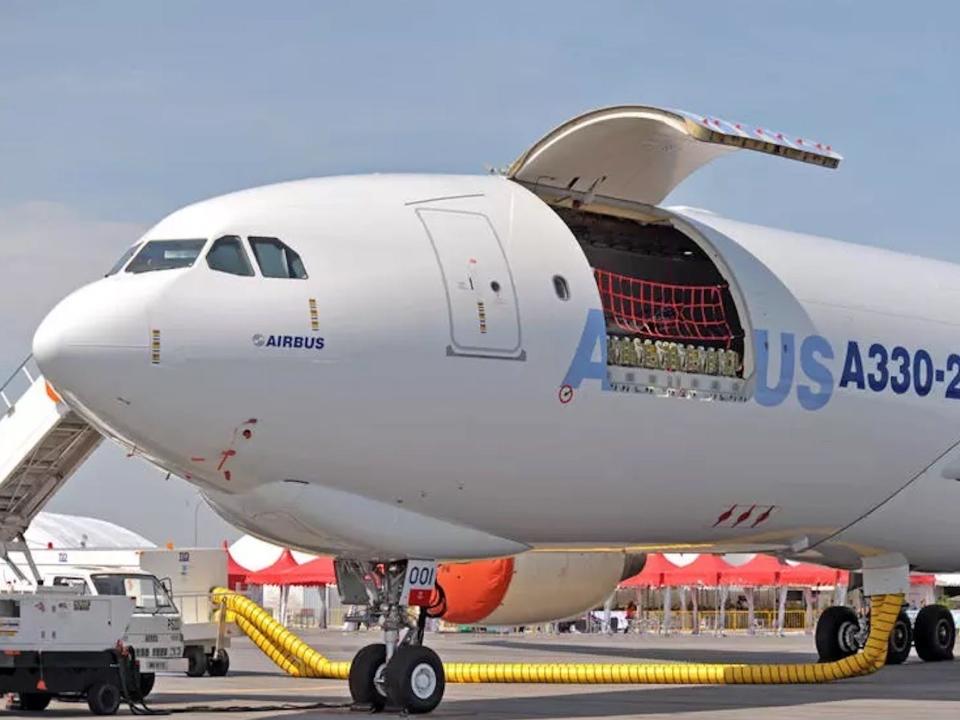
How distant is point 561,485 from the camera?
65.0 feet

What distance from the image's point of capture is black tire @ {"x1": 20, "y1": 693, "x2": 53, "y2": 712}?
21969 mm

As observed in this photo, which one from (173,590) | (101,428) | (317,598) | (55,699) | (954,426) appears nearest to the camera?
(101,428)

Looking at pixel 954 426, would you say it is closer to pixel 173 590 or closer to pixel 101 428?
pixel 101 428

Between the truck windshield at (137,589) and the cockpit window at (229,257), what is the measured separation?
10.4m

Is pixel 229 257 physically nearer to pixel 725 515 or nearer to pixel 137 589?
pixel 725 515

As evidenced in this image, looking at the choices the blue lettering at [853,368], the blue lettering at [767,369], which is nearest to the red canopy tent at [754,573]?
the blue lettering at [853,368]

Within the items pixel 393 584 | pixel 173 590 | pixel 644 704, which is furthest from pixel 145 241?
pixel 173 590

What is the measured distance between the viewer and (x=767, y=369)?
854 inches

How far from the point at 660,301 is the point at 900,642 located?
10.7 m

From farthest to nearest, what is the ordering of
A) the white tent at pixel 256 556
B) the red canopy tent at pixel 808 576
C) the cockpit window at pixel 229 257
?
the white tent at pixel 256 556 < the red canopy tent at pixel 808 576 < the cockpit window at pixel 229 257

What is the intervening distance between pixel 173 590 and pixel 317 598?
155ft

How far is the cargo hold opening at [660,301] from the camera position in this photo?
68.3ft

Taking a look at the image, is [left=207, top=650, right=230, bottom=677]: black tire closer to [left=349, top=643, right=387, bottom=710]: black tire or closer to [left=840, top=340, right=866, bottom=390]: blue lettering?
[left=349, top=643, right=387, bottom=710]: black tire

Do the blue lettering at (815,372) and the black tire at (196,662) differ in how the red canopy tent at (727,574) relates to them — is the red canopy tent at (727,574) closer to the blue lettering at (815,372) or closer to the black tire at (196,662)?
the black tire at (196,662)
